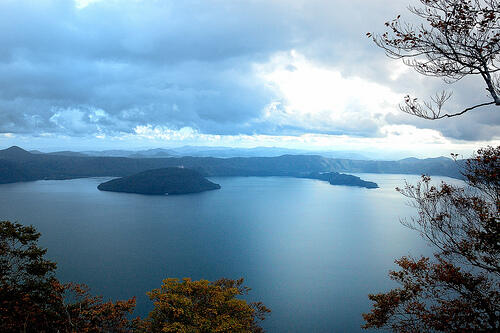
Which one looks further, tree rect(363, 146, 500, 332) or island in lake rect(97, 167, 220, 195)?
island in lake rect(97, 167, 220, 195)

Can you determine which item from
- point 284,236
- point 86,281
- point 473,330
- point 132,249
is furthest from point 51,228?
point 473,330

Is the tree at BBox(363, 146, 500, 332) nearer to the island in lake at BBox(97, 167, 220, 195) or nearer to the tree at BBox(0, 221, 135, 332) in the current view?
the tree at BBox(0, 221, 135, 332)

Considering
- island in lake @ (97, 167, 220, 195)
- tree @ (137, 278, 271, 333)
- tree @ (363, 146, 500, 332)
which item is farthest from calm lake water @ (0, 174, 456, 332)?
island in lake @ (97, 167, 220, 195)

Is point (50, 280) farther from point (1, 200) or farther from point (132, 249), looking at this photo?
point (1, 200)

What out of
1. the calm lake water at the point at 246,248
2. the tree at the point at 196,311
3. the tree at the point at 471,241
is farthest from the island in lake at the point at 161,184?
the tree at the point at 471,241

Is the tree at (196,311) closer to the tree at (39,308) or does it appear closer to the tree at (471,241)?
the tree at (39,308)

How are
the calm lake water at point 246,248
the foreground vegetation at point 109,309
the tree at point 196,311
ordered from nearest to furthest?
the tree at point 196,311, the foreground vegetation at point 109,309, the calm lake water at point 246,248

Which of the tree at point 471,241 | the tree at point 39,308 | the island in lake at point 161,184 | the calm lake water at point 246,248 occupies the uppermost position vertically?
the tree at point 471,241
